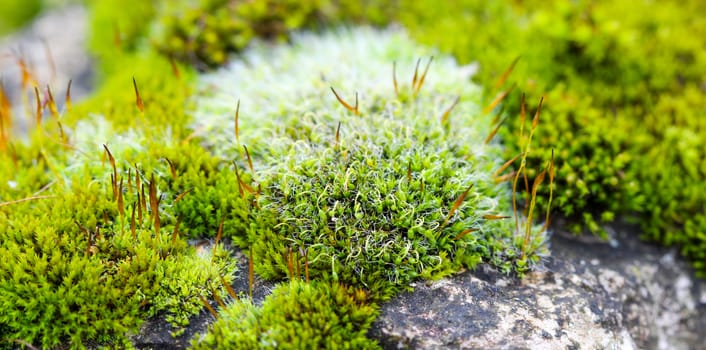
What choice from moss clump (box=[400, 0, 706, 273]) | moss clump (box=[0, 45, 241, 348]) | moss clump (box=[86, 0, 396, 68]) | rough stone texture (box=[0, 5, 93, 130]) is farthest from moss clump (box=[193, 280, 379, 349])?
rough stone texture (box=[0, 5, 93, 130])

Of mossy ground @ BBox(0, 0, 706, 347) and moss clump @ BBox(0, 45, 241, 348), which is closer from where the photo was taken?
moss clump @ BBox(0, 45, 241, 348)

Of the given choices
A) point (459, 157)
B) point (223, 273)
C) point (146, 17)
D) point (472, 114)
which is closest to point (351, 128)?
point (459, 157)

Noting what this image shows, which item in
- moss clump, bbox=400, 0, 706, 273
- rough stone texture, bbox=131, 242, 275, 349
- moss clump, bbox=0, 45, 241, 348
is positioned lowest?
rough stone texture, bbox=131, 242, 275, 349

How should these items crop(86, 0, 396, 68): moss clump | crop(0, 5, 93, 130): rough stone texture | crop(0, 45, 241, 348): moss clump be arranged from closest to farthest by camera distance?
crop(0, 45, 241, 348): moss clump → crop(86, 0, 396, 68): moss clump → crop(0, 5, 93, 130): rough stone texture

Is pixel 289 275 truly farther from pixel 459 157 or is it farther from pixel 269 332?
pixel 459 157

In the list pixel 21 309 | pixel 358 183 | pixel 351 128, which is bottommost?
pixel 21 309

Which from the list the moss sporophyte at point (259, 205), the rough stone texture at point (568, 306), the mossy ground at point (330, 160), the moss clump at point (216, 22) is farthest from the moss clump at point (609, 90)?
the moss clump at point (216, 22)

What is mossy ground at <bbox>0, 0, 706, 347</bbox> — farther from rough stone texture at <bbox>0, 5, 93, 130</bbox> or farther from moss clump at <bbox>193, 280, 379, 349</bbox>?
rough stone texture at <bbox>0, 5, 93, 130</bbox>
